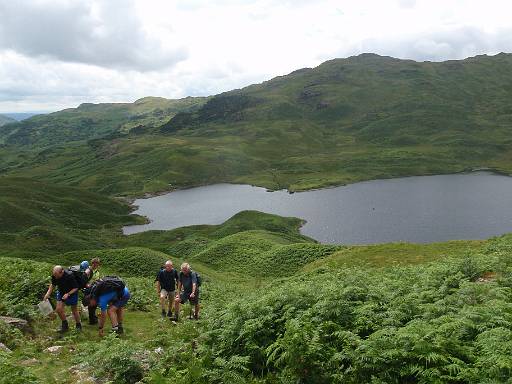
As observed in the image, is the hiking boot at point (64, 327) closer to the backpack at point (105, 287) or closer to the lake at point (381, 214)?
the backpack at point (105, 287)

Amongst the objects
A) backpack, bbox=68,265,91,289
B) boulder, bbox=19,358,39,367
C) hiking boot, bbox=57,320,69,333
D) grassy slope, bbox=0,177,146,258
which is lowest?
grassy slope, bbox=0,177,146,258

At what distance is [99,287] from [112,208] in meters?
169

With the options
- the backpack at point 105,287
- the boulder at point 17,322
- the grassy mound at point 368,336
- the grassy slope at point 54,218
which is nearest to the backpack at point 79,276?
the backpack at point 105,287

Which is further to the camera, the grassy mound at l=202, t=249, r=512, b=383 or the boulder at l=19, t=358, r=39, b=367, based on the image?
the boulder at l=19, t=358, r=39, b=367

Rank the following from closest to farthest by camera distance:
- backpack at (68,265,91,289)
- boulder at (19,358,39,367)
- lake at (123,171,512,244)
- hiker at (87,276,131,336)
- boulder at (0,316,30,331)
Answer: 1. boulder at (19,358,39,367)
2. boulder at (0,316,30,331)
3. hiker at (87,276,131,336)
4. backpack at (68,265,91,289)
5. lake at (123,171,512,244)

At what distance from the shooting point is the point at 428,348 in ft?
38.0

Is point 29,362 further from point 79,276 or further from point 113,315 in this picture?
point 79,276

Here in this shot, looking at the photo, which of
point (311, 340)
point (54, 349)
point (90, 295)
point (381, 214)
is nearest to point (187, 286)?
point (90, 295)

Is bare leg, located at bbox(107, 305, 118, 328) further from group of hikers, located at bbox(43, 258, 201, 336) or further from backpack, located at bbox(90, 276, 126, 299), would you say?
backpack, located at bbox(90, 276, 126, 299)

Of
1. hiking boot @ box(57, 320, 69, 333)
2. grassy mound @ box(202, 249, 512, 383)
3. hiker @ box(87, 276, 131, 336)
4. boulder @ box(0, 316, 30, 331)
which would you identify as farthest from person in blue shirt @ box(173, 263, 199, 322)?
boulder @ box(0, 316, 30, 331)

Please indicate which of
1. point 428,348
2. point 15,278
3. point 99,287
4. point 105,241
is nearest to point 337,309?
point 428,348

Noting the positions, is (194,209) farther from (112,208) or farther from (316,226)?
(316,226)

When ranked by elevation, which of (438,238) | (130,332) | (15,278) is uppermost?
(15,278)

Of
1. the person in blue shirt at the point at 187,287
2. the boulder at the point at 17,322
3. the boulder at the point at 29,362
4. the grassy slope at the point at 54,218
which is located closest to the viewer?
the boulder at the point at 29,362
